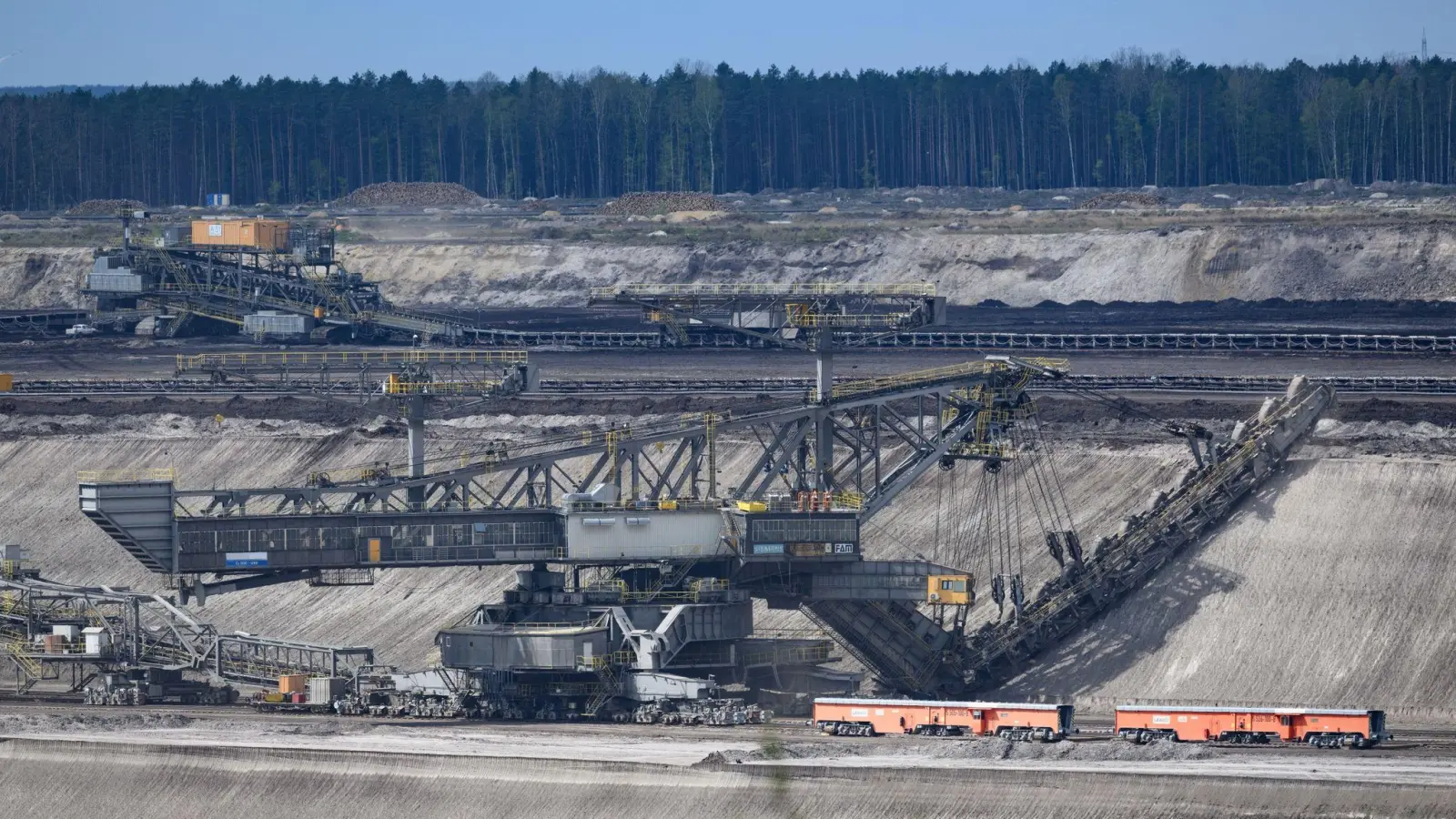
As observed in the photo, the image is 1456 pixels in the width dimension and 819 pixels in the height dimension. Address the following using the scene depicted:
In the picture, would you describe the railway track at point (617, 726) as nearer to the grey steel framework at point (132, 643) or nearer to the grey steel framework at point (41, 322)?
the grey steel framework at point (132, 643)

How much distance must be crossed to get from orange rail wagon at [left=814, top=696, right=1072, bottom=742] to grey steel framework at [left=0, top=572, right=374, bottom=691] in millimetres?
20423

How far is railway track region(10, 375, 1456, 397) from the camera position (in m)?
111

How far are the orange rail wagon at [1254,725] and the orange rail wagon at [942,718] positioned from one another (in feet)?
6.92

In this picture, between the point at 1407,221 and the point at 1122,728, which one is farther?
the point at 1407,221

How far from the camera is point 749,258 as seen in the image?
184000mm

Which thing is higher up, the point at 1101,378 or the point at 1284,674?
the point at 1101,378

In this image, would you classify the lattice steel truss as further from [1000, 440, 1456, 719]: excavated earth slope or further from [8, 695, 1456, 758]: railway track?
[1000, 440, 1456, 719]: excavated earth slope

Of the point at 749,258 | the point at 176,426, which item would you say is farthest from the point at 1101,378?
the point at 749,258

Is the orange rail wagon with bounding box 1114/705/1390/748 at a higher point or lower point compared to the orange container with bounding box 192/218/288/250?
lower

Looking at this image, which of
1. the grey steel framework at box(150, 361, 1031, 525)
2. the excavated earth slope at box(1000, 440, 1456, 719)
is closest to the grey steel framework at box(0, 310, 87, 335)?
the grey steel framework at box(150, 361, 1031, 525)

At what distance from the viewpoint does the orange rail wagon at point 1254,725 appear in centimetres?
7138

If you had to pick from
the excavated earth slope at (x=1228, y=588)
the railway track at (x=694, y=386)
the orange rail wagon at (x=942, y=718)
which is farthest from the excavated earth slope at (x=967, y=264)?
the orange rail wagon at (x=942, y=718)

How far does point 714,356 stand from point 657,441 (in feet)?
166

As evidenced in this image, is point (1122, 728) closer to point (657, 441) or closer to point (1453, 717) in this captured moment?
point (1453, 717)
